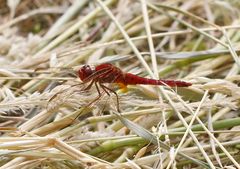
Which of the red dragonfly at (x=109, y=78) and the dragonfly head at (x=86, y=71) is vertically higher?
the dragonfly head at (x=86, y=71)

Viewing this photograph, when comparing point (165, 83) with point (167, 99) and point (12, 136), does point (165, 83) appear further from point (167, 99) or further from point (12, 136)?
point (12, 136)

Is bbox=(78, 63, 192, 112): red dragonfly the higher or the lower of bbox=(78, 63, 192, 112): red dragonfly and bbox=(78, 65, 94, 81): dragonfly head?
the lower

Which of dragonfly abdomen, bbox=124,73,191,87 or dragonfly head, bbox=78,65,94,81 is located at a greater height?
dragonfly head, bbox=78,65,94,81

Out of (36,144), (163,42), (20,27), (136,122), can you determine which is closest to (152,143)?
(136,122)
